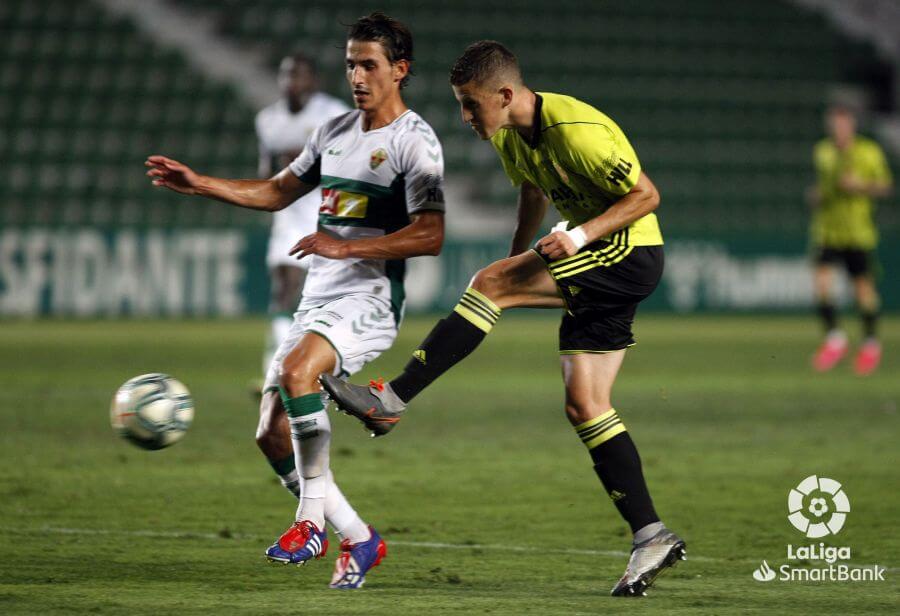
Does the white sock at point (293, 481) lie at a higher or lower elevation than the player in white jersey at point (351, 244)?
lower

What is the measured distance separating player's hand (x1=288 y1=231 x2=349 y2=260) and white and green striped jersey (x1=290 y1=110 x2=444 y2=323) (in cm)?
33

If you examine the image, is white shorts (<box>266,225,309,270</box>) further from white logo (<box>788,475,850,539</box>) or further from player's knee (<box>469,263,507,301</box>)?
player's knee (<box>469,263,507,301</box>)

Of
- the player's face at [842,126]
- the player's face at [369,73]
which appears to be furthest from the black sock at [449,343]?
the player's face at [842,126]

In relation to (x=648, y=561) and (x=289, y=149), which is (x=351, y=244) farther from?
(x=289, y=149)

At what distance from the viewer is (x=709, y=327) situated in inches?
851

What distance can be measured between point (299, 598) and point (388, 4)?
74.0ft

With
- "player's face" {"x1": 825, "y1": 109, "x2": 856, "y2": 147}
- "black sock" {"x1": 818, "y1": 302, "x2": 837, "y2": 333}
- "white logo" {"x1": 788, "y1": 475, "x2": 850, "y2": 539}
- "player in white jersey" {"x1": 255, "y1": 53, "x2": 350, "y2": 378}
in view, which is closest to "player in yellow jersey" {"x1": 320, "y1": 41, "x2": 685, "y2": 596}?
"white logo" {"x1": 788, "y1": 475, "x2": 850, "y2": 539}

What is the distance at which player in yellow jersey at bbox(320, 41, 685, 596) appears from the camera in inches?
204

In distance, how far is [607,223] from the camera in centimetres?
524

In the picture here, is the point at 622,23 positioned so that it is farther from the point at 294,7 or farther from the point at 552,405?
the point at 552,405

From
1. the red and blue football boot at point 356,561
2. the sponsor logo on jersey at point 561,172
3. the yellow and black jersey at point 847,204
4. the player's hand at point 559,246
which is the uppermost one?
the yellow and black jersey at point 847,204

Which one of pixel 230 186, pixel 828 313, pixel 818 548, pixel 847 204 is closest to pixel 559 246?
pixel 230 186

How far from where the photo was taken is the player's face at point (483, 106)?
5180mm

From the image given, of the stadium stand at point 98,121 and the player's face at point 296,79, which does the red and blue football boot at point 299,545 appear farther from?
the stadium stand at point 98,121
